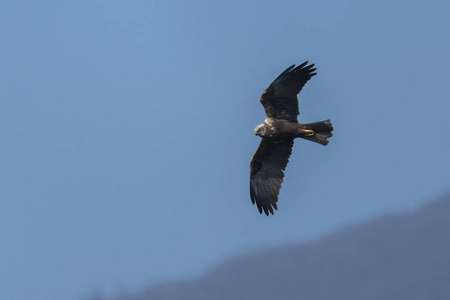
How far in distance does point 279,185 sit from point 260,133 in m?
2.26

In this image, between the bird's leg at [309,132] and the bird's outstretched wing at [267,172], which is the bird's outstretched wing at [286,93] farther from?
the bird's outstretched wing at [267,172]

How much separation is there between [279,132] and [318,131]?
4.18ft

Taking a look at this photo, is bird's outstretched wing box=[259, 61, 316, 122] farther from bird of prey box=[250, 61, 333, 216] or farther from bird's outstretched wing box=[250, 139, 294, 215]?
bird's outstretched wing box=[250, 139, 294, 215]

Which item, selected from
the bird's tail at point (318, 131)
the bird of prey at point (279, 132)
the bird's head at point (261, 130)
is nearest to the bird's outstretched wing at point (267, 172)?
the bird of prey at point (279, 132)

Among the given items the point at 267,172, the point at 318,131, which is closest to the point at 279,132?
the point at 318,131

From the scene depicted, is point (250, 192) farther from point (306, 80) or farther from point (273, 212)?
point (306, 80)

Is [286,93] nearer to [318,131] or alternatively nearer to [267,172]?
[318,131]

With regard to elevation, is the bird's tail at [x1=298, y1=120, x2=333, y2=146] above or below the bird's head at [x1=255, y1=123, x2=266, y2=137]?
below

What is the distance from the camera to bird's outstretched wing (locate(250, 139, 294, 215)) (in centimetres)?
2556

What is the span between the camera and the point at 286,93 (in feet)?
78.6

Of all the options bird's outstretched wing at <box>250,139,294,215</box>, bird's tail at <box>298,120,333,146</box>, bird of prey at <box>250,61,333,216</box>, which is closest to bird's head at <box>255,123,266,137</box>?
bird of prey at <box>250,61,333,216</box>

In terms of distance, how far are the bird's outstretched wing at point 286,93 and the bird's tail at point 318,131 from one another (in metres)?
0.56

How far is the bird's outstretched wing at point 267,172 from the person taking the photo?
25562 mm

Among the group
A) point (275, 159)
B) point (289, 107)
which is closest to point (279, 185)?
point (275, 159)
